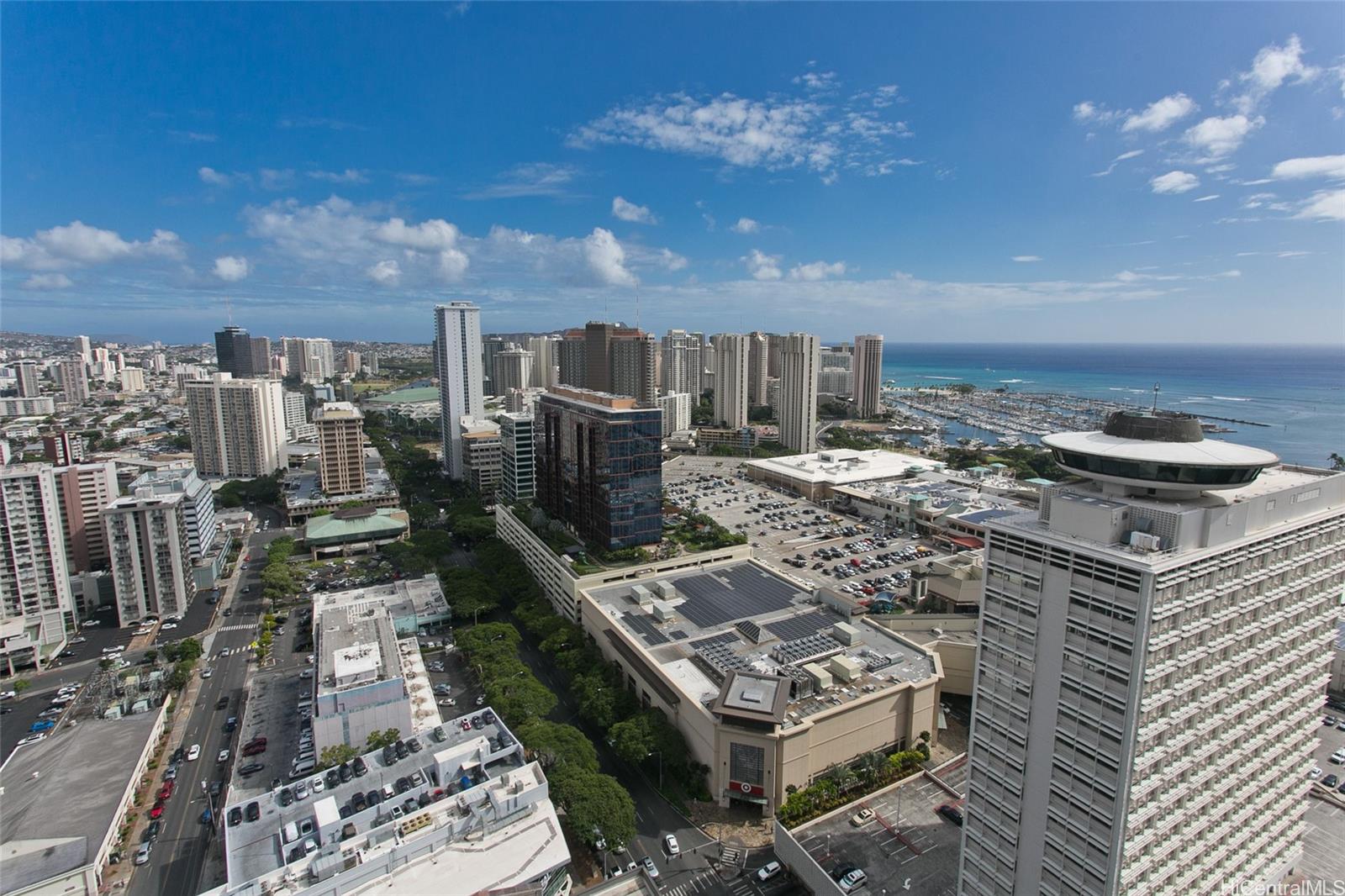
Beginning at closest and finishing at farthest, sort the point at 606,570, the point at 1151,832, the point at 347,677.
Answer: the point at 1151,832 → the point at 347,677 → the point at 606,570

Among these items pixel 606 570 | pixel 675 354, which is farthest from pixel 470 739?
pixel 675 354

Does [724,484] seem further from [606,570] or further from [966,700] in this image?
[966,700]

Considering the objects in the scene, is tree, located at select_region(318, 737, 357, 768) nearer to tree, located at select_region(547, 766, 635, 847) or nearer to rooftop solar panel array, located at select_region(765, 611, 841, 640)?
tree, located at select_region(547, 766, 635, 847)

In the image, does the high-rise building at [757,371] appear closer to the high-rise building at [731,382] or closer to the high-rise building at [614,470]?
the high-rise building at [731,382]

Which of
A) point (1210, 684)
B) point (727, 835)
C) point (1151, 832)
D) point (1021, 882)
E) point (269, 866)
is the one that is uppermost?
point (1210, 684)

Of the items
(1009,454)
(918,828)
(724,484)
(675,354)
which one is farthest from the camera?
(675,354)

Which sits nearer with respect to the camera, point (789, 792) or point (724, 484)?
point (789, 792)

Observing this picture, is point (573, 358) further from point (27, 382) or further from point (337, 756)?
point (337, 756)

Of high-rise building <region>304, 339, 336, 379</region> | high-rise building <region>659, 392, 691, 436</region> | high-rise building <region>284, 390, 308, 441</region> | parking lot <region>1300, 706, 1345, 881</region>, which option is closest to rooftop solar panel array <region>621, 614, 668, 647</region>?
parking lot <region>1300, 706, 1345, 881</region>

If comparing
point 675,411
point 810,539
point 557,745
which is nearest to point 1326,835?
point 557,745
